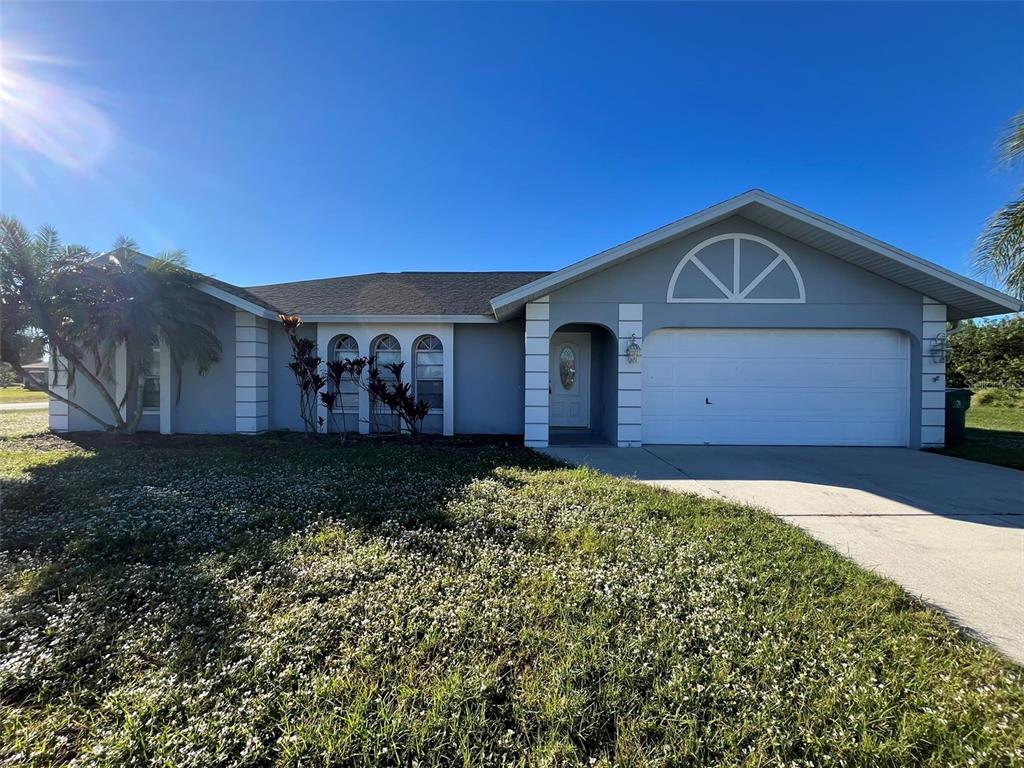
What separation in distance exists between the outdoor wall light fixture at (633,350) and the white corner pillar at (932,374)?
18.9ft

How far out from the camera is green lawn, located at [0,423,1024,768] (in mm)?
1797

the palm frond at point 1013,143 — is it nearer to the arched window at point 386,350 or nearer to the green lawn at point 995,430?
the green lawn at point 995,430

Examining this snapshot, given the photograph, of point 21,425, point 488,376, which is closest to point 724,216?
point 488,376

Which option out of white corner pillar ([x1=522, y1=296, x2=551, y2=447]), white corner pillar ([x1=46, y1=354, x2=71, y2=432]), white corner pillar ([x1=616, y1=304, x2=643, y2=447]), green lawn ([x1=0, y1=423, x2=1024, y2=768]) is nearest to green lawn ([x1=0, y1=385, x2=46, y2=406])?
white corner pillar ([x1=46, y1=354, x2=71, y2=432])

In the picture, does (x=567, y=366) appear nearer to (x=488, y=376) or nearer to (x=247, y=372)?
(x=488, y=376)

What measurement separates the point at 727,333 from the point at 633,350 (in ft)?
7.07

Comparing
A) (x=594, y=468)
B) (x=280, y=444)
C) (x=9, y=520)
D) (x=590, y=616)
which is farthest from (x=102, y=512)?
(x=594, y=468)

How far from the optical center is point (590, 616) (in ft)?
8.61

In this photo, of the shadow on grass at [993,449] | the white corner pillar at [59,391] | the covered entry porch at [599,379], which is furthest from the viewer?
the white corner pillar at [59,391]

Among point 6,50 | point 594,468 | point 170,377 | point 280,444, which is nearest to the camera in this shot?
point 6,50

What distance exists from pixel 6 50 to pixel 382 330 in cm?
683

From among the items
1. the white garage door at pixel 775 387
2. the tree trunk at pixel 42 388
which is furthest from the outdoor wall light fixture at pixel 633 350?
the tree trunk at pixel 42 388

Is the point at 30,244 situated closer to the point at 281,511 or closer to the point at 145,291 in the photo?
the point at 145,291

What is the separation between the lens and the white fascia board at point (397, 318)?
371 inches
